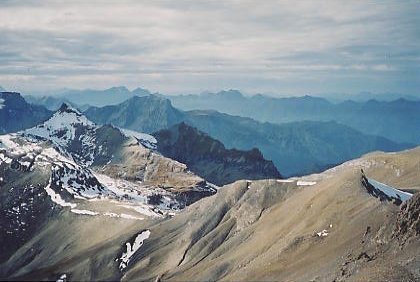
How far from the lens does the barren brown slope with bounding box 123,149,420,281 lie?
121 m

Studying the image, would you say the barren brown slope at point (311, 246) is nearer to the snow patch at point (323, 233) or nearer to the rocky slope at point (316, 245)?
the rocky slope at point (316, 245)

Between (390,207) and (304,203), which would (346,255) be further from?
(304,203)

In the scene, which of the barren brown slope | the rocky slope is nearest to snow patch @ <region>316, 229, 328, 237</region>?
the rocky slope

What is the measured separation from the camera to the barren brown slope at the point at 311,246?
120506 millimetres

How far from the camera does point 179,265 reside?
19075 centimetres

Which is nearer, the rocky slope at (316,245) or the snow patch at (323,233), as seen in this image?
the rocky slope at (316,245)

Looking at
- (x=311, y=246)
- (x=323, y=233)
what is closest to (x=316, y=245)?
(x=311, y=246)

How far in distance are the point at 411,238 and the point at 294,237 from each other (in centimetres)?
4461

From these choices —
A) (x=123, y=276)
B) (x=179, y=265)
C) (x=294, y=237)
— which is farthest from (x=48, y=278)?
(x=294, y=237)

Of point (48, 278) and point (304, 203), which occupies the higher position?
point (304, 203)

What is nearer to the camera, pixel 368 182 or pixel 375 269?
pixel 375 269

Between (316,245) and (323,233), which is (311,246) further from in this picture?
(323,233)

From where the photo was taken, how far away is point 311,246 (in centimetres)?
15300

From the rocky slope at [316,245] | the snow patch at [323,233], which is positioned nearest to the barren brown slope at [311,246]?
the rocky slope at [316,245]
